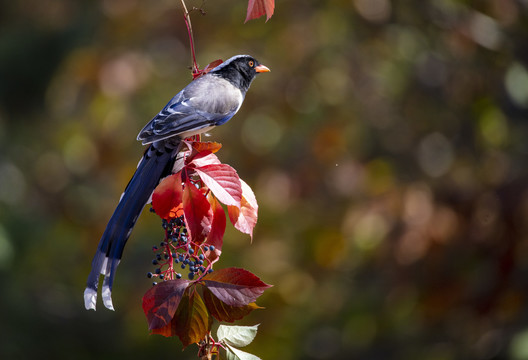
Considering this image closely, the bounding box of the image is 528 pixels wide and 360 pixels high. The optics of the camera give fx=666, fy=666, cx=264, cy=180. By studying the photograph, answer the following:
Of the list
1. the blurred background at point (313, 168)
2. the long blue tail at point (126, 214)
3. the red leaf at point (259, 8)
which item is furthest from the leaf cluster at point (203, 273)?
the blurred background at point (313, 168)

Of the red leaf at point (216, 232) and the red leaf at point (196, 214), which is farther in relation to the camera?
the red leaf at point (216, 232)

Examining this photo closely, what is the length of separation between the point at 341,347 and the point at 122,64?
14.7 feet

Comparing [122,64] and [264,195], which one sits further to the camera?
[122,64]

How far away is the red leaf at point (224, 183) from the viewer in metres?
1.74

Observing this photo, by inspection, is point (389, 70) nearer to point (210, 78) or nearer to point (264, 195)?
point (264, 195)

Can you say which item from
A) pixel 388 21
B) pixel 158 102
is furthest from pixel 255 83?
pixel 388 21

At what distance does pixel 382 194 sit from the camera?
23.5 feet

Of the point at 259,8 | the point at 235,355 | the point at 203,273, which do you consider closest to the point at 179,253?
the point at 203,273

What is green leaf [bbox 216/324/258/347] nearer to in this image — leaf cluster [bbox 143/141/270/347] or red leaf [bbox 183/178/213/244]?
leaf cluster [bbox 143/141/270/347]

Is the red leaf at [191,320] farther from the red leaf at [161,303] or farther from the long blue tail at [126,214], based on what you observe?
the long blue tail at [126,214]

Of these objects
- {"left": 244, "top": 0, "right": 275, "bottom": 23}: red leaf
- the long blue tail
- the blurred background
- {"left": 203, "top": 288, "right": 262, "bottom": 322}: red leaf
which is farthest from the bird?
the blurred background

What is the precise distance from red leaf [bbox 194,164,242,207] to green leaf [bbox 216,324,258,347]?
329 millimetres

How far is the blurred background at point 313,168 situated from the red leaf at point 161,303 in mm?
4420

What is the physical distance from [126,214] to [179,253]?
0.75ft
